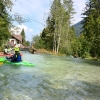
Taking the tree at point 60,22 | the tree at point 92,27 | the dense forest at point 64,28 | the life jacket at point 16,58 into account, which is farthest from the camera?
the tree at point 60,22

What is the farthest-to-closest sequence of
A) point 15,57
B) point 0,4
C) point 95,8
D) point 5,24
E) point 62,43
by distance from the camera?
point 62,43 < point 95,8 < point 5,24 < point 0,4 < point 15,57

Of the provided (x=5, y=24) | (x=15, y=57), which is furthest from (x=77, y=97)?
Answer: (x=5, y=24)

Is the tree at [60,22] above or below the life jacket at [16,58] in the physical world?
above

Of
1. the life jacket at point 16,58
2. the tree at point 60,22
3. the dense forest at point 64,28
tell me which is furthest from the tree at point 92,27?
the life jacket at point 16,58

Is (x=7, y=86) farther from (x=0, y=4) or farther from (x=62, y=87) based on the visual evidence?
(x=0, y=4)

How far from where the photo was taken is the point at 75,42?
207ft

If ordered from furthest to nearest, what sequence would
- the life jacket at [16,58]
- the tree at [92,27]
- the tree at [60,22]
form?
the tree at [60,22] → the tree at [92,27] → the life jacket at [16,58]

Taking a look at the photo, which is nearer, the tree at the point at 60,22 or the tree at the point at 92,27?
the tree at the point at 92,27

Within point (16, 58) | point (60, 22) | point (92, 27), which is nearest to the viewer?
point (16, 58)

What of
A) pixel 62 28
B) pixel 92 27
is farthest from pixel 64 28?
pixel 92 27

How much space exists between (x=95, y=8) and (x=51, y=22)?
13913mm

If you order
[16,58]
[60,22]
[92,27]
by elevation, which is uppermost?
[60,22]

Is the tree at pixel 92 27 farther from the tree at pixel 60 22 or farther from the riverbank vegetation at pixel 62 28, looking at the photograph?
the tree at pixel 60 22

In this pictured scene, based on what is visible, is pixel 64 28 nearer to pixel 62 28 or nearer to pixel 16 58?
pixel 62 28
